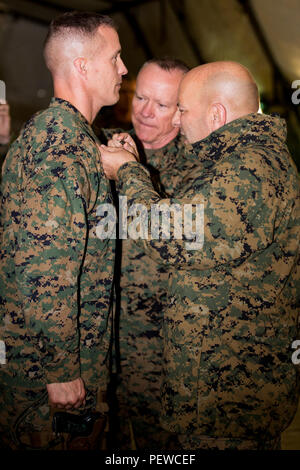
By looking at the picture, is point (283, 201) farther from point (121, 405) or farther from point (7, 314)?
point (121, 405)

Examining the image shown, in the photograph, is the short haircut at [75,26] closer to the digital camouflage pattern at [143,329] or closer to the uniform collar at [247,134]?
the uniform collar at [247,134]

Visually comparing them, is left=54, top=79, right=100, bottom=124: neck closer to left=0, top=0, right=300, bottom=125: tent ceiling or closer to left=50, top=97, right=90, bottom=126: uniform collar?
left=50, top=97, right=90, bottom=126: uniform collar

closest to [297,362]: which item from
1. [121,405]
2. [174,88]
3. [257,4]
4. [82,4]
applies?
[121,405]

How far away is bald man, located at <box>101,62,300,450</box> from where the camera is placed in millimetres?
1210

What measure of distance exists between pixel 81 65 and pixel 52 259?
2.34ft

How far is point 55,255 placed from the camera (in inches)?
43.6

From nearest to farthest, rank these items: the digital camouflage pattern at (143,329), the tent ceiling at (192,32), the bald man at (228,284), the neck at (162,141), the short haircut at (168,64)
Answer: the bald man at (228,284), the digital camouflage pattern at (143,329), the short haircut at (168,64), the neck at (162,141), the tent ceiling at (192,32)

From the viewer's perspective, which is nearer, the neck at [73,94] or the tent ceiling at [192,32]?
the neck at [73,94]

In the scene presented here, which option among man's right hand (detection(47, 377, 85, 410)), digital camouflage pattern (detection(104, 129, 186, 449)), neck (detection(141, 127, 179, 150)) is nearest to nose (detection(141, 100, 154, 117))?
neck (detection(141, 127, 179, 150))

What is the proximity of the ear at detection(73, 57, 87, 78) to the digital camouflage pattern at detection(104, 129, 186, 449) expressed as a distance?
0.69m

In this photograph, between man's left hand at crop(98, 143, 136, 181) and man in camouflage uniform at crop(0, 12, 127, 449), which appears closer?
man in camouflage uniform at crop(0, 12, 127, 449)

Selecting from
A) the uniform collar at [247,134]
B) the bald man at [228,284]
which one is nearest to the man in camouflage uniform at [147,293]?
the bald man at [228,284]

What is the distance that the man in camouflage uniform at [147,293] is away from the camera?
186cm

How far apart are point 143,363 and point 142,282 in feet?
1.34
